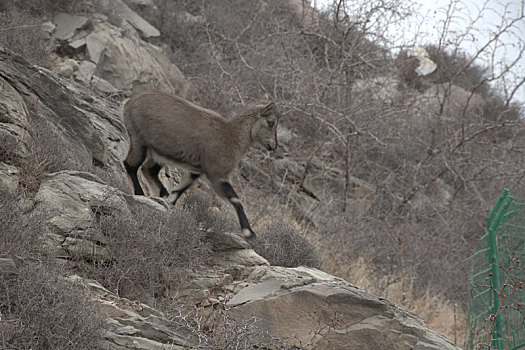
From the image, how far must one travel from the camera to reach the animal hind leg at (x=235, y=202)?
22.9 ft

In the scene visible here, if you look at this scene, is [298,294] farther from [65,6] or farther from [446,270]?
[65,6]

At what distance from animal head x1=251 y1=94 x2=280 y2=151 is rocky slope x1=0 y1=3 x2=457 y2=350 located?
2035 mm

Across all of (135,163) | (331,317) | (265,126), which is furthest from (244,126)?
(331,317)

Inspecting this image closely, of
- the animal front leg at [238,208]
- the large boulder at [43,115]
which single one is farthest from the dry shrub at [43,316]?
the animal front leg at [238,208]

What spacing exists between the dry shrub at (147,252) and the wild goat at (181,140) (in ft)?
5.53

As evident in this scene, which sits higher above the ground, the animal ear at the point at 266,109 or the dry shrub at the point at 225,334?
the animal ear at the point at 266,109

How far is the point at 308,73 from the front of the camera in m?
13.1

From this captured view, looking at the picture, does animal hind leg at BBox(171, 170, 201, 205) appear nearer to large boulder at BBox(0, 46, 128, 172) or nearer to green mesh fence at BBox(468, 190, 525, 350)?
large boulder at BBox(0, 46, 128, 172)

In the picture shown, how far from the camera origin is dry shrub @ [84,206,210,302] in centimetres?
468

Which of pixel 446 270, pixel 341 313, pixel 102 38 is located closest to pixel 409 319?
pixel 341 313

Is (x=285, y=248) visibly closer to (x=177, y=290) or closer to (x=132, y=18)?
(x=177, y=290)

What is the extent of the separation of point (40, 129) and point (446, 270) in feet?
31.4

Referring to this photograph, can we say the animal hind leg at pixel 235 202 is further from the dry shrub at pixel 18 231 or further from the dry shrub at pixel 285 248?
the dry shrub at pixel 18 231

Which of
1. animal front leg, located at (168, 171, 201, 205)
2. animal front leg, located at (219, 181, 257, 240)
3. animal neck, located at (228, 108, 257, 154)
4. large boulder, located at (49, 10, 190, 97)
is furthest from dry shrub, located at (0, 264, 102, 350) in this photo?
large boulder, located at (49, 10, 190, 97)
